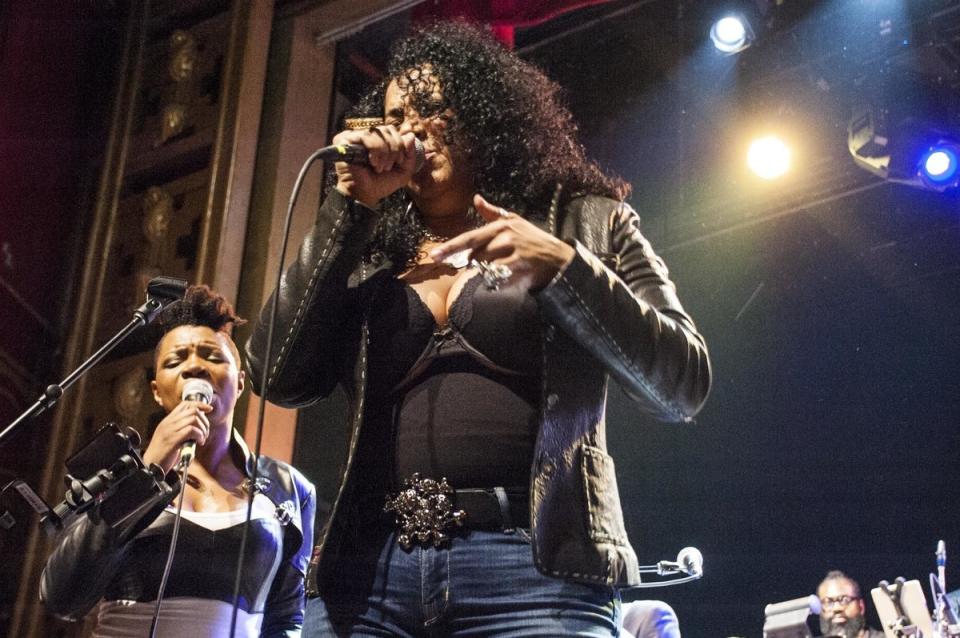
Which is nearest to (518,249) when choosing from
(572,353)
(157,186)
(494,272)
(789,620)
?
(494,272)

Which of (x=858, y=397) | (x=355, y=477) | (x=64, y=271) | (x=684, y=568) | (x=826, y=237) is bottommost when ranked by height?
(x=355, y=477)

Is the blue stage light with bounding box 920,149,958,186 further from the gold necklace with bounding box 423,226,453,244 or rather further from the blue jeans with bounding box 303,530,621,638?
the blue jeans with bounding box 303,530,621,638

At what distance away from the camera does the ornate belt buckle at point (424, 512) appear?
1365mm

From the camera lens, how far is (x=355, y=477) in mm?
1469

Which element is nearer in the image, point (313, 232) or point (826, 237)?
point (313, 232)

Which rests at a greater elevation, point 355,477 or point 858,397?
point 858,397

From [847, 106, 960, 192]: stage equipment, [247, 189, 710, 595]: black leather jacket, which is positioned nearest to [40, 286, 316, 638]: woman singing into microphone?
[247, 189, 710, 595]: black leather jacket

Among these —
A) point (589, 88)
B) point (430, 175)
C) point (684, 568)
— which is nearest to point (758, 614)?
point (589, 88)

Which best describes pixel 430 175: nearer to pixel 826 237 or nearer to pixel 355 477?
pixel 355 477

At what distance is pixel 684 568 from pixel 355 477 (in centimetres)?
200

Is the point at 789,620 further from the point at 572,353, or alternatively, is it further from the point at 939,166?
the point at 572,353

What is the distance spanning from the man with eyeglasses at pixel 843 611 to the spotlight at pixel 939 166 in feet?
8.61

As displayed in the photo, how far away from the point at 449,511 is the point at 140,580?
137cm

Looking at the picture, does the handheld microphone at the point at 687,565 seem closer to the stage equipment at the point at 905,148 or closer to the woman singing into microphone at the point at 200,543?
the woman singing into microphone at the point at 200,543
